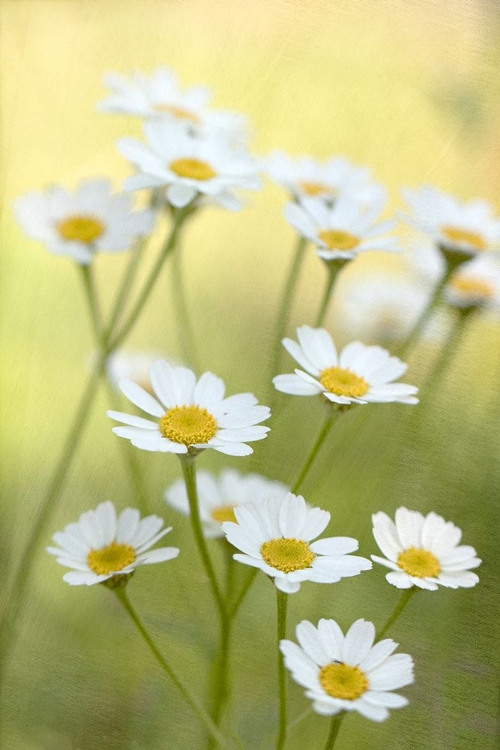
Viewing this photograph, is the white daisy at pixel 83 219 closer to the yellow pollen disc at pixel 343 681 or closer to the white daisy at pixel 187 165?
the white daisy at pixel 187 165

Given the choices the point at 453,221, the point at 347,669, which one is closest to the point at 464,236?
the point at 453,221

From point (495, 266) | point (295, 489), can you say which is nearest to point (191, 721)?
point (295, 489)

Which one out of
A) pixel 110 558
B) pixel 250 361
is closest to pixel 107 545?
pixel 110 558

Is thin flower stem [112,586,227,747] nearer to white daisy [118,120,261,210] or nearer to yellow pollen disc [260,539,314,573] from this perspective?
yellow pollen disc [260,539,314,573]

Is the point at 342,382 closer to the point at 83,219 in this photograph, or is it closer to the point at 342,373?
the point at 342,373

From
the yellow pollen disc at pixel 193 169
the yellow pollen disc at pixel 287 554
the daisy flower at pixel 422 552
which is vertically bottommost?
the daisy flower at pixel 422 552

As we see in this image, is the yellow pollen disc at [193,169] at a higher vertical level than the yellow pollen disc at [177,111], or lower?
lower

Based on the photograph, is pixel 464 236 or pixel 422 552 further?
pixel 464 236

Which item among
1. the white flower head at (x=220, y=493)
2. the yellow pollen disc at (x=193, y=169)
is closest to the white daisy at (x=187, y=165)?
the yellow pollen disc at (x=193, y=169)
